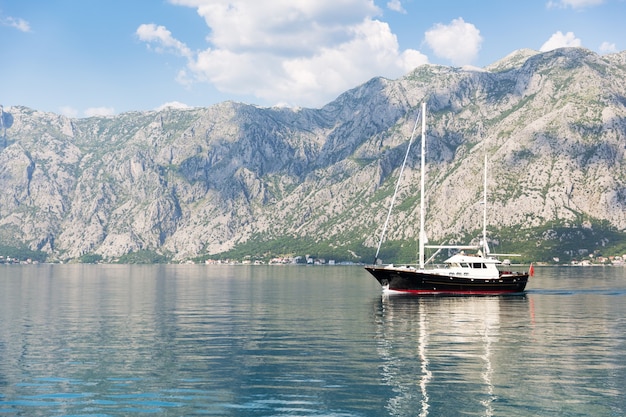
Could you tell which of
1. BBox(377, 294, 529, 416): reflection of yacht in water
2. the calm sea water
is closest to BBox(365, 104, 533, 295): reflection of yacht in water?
BBox(377, 294, 529, 416): reflection of yacht in water

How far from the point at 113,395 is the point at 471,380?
24.3 metres

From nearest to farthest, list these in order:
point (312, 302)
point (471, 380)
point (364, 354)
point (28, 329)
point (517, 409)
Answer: point (517, 409) < point (471, 380) < point (364, 354) < point (28, 329) < point (312, 302)

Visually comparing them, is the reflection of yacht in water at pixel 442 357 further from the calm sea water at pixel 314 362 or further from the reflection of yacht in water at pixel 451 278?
the reflection of yacht in water at pixel 451 278

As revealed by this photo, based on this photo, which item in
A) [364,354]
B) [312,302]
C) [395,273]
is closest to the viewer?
[364,354]

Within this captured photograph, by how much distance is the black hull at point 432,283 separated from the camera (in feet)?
414

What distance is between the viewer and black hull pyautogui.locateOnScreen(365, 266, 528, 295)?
414ft

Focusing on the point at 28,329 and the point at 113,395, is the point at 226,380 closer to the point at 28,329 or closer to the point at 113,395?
the point at 113,395

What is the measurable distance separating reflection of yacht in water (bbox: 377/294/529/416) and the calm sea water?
0.48 feet

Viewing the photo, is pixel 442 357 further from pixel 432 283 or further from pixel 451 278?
pixel 451 278

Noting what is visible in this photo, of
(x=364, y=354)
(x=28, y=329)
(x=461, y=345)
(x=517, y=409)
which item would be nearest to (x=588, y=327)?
(x=461, y=345)

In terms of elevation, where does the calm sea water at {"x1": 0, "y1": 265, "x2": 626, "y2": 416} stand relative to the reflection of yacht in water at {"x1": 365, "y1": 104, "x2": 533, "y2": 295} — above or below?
below

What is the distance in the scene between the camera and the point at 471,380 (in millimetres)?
43469

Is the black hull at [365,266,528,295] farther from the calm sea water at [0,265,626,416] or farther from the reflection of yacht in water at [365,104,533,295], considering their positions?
the calm sea water at [0,265,626,416]

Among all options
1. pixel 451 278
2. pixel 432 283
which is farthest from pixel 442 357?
pixel 451 278
